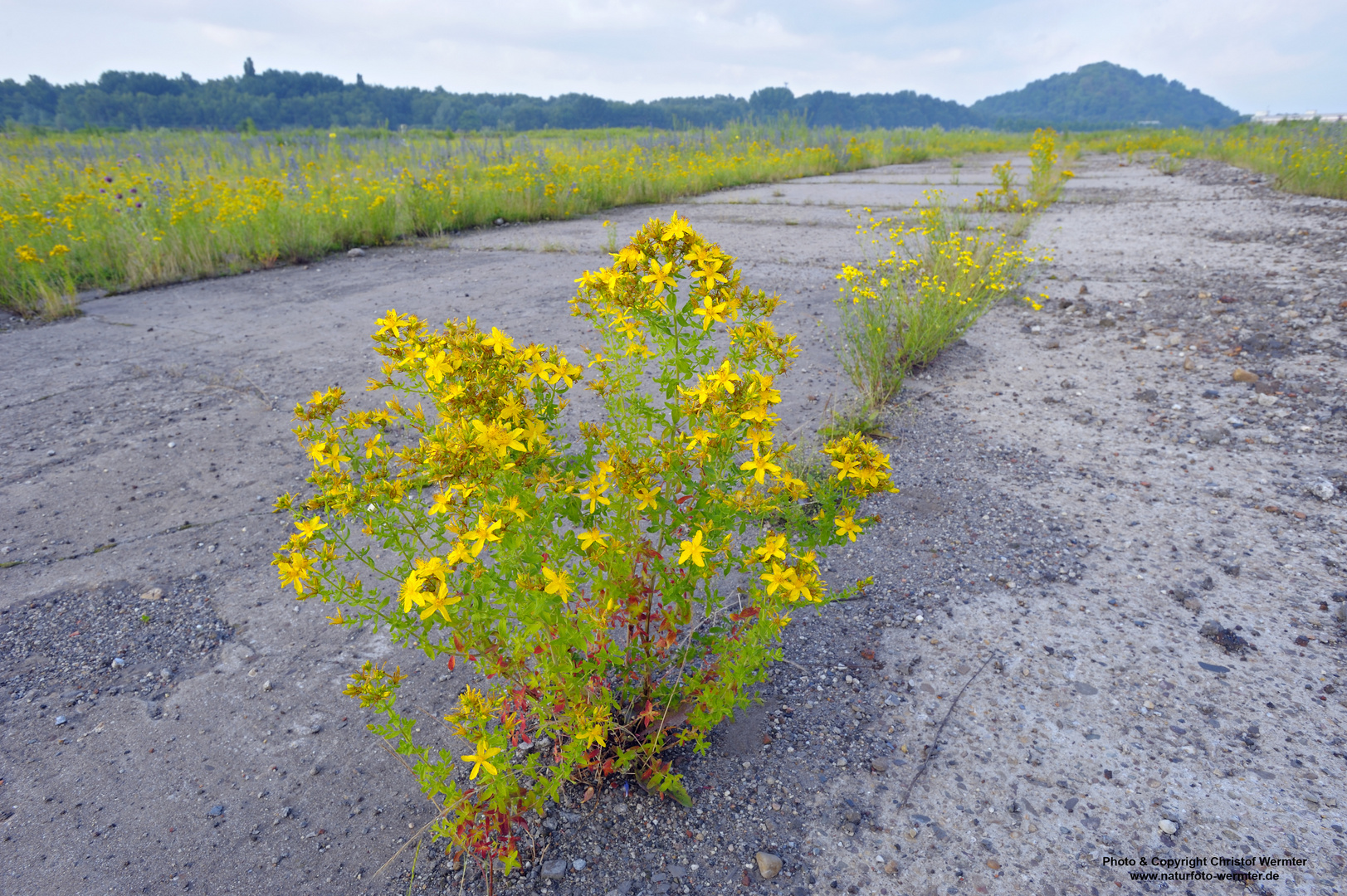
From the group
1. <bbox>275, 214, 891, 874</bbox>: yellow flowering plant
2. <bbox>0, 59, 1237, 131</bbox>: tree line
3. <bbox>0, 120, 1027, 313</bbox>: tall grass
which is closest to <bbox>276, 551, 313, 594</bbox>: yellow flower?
<bbox>275, 214, 891, 874</bbox>: yellow flowering plant

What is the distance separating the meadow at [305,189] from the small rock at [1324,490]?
815 cm

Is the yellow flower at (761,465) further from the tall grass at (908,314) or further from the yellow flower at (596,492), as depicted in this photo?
the tall grass at (908,314)

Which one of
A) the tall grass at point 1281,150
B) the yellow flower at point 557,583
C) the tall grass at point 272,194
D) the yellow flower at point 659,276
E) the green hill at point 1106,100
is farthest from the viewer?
the green hill at point 1106,100

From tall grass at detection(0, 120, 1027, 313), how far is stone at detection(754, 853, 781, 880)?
22.6 feet

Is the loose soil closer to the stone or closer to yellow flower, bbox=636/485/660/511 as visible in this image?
the stone

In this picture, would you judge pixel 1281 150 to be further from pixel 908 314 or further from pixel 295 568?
pixel 295 568

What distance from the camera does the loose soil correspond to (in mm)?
1451

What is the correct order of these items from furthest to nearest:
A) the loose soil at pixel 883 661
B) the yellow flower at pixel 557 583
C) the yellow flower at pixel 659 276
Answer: the loose soil at pixel 883 661, the yellow flower at pixel 659 276, the yellow flower at pixel 557 583

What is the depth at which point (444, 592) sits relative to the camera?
1111 mm

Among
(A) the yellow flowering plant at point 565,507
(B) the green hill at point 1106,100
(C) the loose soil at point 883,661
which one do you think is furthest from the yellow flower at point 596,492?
(B) the green hill at point 1106,100

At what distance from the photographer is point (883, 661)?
1.97m

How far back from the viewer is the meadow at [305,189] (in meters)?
6.32

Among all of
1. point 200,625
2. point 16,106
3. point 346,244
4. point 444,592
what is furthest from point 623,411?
point 16,106

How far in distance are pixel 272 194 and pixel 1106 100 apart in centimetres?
21222
